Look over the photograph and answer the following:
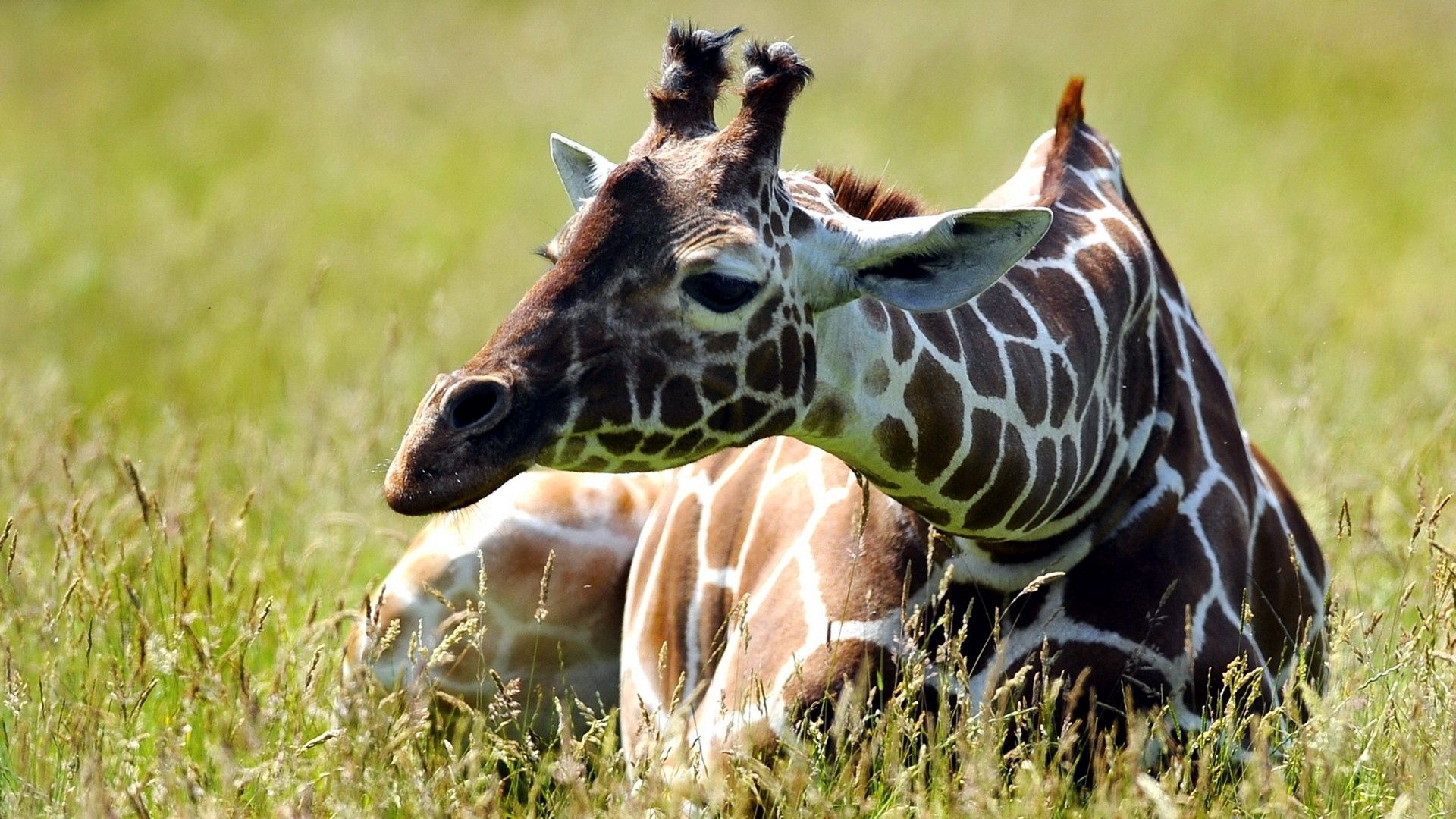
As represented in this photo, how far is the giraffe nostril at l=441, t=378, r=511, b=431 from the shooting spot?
9.64 feet

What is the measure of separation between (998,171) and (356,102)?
5049 millimetres

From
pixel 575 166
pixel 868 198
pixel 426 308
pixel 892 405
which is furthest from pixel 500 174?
pixel 892 405

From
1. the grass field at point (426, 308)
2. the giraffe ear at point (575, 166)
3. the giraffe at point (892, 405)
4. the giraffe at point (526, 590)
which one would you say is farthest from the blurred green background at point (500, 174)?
the giraffe ear at point (575, 166)

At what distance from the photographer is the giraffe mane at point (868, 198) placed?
3.61 m

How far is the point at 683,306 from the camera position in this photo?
309 centimetres

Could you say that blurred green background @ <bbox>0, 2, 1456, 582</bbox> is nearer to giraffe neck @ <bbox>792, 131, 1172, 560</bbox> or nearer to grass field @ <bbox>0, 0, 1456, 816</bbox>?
grass field @ <bbox>0, 0, 1456, 816</bbox>

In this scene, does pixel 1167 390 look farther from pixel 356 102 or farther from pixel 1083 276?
pixel 356 102

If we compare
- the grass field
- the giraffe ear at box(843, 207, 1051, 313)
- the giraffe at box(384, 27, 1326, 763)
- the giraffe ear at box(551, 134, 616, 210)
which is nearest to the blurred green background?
the grass field

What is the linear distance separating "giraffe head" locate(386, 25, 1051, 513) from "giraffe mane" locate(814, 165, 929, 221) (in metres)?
0.27

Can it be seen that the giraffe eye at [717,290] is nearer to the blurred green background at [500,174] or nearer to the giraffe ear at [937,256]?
the giraffe ear at [937,256]

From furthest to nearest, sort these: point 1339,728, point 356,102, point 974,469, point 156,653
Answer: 1. point 356,102
2. point 974,469
3. point 156,653
4. point 1339,728

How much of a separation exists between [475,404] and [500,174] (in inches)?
343

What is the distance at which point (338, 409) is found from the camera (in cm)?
656

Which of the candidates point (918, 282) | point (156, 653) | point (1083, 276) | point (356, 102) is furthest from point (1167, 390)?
point (356, 102)
